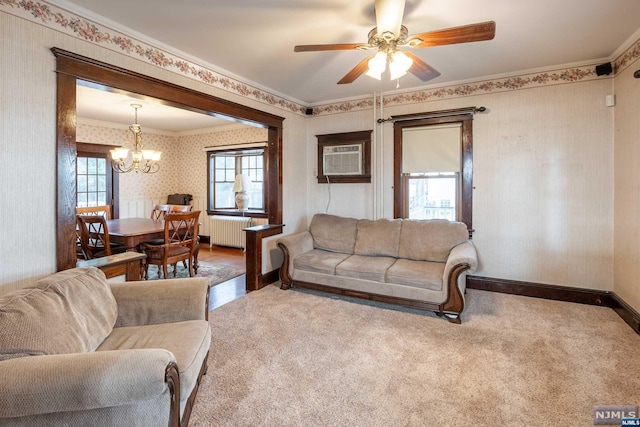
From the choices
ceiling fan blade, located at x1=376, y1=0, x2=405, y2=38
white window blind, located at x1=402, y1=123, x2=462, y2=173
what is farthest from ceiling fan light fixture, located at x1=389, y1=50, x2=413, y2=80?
white window blind, located at x1=402, y1=123, x2=462, y2=173

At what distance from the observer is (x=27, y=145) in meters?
2.05

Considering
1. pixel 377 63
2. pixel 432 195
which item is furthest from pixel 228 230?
pixel 377 63

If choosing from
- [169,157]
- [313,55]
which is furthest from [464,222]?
[169,157]

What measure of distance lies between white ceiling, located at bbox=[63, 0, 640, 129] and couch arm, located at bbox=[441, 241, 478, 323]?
1977 millimetres

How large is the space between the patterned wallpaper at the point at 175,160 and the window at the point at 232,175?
209 millimetres

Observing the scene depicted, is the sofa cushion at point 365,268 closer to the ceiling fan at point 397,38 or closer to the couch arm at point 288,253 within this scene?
the couch arm at point 288,253

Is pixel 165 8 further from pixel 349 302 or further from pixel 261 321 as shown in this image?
pixel 349 302

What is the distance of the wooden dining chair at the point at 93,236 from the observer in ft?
11.8

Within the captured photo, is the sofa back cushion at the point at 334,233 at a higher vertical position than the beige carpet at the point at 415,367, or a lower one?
higher

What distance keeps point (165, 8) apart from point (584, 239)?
14.8 ft

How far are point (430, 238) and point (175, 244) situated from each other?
3.21m

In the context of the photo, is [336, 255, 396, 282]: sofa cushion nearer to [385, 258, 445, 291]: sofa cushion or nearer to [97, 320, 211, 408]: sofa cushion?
[385, 258, 445, 291]: sofa cushion

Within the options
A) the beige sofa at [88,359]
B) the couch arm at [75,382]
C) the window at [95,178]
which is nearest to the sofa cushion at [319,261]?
the beige sofa at [88,359]

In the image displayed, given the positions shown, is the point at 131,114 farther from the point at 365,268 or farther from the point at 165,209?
the point at 365,268
